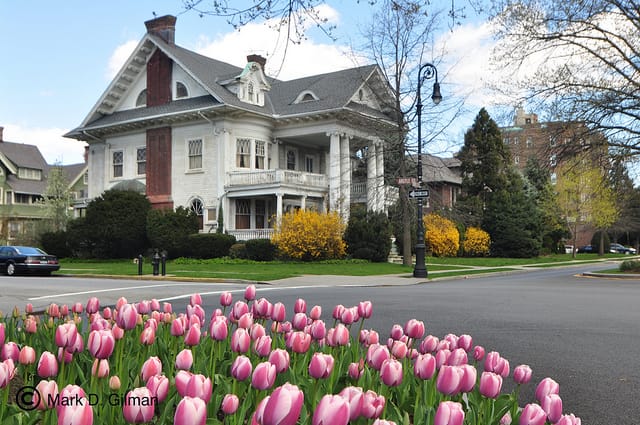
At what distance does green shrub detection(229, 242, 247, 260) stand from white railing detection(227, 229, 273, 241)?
4.57 feet

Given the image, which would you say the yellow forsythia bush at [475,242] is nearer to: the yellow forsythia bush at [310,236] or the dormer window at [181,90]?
the yellow forsythia bush at [310,236]

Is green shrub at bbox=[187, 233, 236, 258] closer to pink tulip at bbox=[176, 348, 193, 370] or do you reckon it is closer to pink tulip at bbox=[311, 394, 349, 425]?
pink tulip at bbox=[176, 348, 193, 370]

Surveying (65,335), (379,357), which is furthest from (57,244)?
(379,357)

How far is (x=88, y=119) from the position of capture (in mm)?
40531

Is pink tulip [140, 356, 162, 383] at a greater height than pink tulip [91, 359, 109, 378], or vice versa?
pink tulip [140, 356, 162, 383]

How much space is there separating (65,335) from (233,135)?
32585mm

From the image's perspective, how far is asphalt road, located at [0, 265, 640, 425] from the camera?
5500 mm

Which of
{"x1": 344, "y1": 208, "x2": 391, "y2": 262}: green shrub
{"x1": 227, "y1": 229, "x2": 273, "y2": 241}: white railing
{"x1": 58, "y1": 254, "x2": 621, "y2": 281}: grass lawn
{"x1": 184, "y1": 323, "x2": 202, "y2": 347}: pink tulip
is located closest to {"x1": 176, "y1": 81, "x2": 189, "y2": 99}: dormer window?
{"x1": 227, "y1": 229, "x2": 273, "y2": 241}: white railing

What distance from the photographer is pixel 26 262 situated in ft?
85.8

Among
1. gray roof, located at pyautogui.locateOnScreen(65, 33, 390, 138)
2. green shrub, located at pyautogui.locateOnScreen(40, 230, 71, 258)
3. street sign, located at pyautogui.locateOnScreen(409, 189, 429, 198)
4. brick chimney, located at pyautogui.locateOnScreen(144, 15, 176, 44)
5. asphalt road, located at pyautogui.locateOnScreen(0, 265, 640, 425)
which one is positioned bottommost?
asphalt road, located at pyautogui.locateOnScreen(0, 265, 640, 425)

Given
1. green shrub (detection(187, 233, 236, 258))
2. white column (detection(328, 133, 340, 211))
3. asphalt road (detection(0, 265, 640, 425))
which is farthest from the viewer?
white column (detection(328, 133, 340, 211))

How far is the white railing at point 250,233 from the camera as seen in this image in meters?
33.0

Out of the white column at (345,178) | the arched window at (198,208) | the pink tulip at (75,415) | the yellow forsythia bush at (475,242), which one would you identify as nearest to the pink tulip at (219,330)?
the pink tulip at (75,415)

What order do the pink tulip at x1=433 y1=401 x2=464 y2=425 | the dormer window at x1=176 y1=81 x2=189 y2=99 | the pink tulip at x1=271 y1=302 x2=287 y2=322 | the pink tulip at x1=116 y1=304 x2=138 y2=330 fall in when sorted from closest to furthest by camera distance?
the pink tulip at x1=433 y1=401 x2=464 y2=425 < the pink tulip at x1=116 y1=304 x2=138 y2=330 < the pink tulip at x1=271 y1=302 x2=287 y2=322 < the dormer window at x1=176 y1=81 x2=189 y2=99
